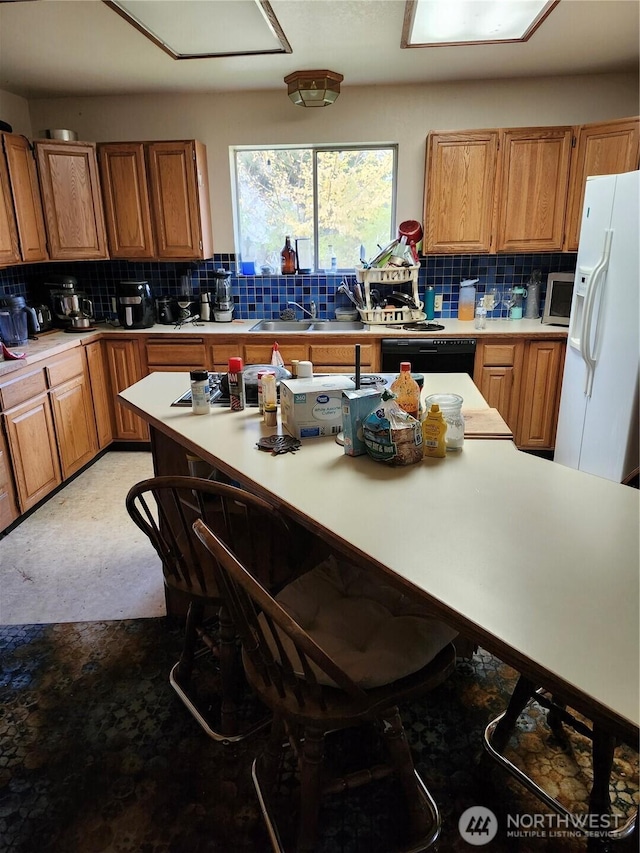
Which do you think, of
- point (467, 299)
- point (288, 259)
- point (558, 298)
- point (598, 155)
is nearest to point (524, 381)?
point (558, 298)

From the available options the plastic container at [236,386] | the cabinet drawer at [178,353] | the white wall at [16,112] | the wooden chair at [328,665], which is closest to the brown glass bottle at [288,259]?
the cabinet drawer at [178,353]

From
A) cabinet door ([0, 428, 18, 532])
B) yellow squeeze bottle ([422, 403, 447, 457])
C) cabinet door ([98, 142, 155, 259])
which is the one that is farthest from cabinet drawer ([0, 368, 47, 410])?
yellow squeeze bottle ([422, 403, 447, 457])

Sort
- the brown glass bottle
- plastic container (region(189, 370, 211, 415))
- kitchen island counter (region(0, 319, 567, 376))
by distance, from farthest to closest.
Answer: the brown glass bottle, kitchen island counter (region(0, 319, 567, 376)), plastic container (region(189, 370, 211, 415))

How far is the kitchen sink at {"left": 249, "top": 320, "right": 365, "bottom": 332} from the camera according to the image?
423 cm

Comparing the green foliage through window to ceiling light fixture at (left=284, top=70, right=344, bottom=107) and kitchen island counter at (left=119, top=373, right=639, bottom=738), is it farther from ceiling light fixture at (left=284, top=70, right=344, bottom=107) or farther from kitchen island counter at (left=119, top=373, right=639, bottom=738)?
kitchen island counter at (left=119, top=373, right=639, bottom=738)

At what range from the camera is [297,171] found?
423 cm

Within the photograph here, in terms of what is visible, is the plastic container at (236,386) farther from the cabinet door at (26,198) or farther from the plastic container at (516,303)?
the plastic container at (516,303)

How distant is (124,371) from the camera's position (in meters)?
4.08

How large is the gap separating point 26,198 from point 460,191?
2796 mm

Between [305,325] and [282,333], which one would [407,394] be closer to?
[282,333]

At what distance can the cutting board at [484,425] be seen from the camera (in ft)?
6.23

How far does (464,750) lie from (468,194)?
3.34m

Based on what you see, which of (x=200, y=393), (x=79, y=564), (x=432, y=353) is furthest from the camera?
(x=432, y=353)

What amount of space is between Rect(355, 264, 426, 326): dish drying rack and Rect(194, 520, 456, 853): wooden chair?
277cm
